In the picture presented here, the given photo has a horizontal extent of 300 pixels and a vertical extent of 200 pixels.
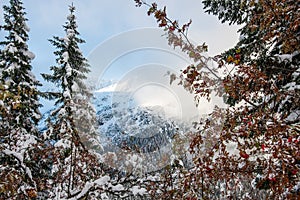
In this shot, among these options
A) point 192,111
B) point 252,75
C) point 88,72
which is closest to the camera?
point 252,75

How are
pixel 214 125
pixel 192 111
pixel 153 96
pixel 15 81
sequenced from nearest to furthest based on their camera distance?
pixel 214 125
pixel 192 111
pixel 153 96
pixel 15 81

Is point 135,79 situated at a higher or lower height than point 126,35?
lower

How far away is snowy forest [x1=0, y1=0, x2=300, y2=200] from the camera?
107 inches

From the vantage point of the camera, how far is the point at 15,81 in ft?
43.7

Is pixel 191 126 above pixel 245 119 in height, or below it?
above

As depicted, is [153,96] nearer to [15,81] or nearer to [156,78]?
[156,78]

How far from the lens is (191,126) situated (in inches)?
172

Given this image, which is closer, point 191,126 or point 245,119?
point 245,119

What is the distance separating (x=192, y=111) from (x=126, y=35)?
24.8 ft

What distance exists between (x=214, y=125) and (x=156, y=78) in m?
7.11

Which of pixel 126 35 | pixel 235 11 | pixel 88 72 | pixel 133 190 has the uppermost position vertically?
pixel 88 72

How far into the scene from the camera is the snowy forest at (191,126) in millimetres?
2713

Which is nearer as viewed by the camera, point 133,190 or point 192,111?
point 133,190

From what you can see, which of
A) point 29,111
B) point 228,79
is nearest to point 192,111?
point 228,79
